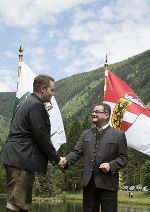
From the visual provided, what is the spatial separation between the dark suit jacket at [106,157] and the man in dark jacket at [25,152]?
1047 millimetres

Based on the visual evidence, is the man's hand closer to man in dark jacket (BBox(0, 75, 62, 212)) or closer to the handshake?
the handshake

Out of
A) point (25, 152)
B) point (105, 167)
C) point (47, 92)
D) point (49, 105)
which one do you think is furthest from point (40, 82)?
point (49, 105)

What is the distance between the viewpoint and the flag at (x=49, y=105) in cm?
1046

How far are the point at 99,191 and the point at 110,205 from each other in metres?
0.28

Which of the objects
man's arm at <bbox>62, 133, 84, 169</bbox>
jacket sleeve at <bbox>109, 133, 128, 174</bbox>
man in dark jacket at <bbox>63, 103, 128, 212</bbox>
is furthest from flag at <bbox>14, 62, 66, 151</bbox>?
jacket sleeve at <bbox>109, 133, 128, 174</bbox>

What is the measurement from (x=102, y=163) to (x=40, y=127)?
1474 millimetres

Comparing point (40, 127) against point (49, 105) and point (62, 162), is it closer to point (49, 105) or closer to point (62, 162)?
point (62, 162)

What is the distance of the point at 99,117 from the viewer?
20.3ft

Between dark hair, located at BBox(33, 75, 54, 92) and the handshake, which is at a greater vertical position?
dark hair, located at BBox(33, 75, 54, 92)

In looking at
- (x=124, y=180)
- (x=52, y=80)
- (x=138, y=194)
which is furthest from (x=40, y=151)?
(x=124, y=180)

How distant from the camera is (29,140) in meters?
4.99

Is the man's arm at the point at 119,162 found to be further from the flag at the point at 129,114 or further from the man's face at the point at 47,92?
the flag at the point at 129,114

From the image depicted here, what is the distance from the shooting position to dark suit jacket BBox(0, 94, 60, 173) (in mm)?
4909

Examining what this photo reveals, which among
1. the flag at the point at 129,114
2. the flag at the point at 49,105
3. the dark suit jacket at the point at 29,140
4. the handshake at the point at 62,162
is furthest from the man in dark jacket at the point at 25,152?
the flag at the point at 49,105
